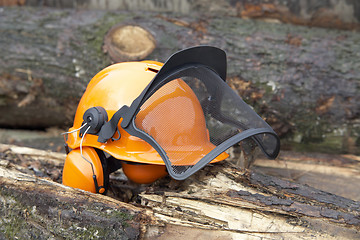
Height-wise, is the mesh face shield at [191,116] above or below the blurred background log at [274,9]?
below

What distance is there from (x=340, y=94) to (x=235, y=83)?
73 centimetres

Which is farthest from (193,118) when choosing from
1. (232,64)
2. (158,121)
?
(232,64)

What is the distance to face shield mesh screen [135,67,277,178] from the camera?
1.63 metres

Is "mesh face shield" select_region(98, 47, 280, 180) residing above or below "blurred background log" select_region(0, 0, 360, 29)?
below

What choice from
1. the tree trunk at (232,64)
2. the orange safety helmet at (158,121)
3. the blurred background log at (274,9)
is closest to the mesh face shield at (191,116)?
the orange safety helmet at (158,121)

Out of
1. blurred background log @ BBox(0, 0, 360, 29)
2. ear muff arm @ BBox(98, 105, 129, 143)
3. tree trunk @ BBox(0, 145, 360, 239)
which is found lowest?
tree trunk @ BBox(0, 145, 360, 239)

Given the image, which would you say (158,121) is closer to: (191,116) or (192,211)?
(191,116)

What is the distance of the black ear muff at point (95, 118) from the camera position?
1.62 meters

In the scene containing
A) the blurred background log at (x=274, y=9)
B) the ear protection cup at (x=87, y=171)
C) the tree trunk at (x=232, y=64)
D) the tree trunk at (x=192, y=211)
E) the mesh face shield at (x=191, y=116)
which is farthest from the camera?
the blurred background log at (x=274, y=9)

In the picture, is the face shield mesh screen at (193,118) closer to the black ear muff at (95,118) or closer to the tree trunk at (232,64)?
the black ear muff at (95,118)

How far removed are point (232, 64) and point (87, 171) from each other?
1.41m

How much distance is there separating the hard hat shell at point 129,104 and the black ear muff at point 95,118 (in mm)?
37

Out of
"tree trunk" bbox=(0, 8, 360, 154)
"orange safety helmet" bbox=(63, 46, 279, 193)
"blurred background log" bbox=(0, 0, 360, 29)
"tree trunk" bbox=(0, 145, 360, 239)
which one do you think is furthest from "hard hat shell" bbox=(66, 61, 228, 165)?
"blurred background log" bbox=(0, 0, 360, 29)

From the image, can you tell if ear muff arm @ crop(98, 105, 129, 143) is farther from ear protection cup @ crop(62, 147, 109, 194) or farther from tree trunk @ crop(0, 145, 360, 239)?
tree trunk @ crop(0, 145, 360, 239)
